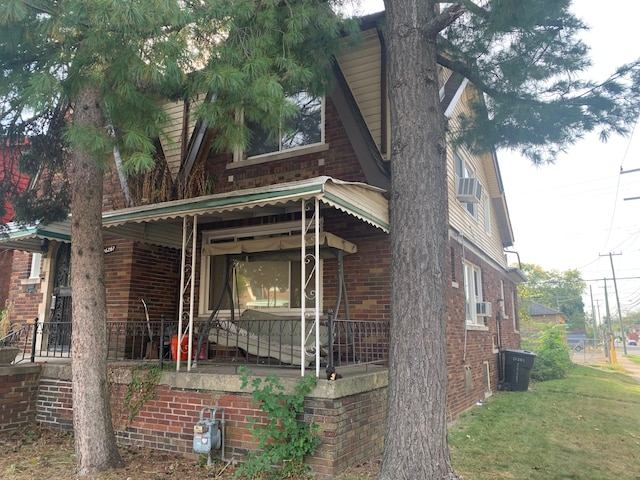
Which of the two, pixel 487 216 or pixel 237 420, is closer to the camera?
pixel 237 420

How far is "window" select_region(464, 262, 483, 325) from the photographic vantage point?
37.0 ft

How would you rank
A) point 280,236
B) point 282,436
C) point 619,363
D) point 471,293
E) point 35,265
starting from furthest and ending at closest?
point 619,363 → point 471,293 → point 35,265 → point 280,236 → point 282,436

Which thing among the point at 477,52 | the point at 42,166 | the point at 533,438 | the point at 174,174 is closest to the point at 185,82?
the point at 42,166

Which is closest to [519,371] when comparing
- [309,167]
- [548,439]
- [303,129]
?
[548,439]

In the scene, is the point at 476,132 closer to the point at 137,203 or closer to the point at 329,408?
the point at 329,408

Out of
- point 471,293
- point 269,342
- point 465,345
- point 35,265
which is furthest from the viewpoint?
point 471,293

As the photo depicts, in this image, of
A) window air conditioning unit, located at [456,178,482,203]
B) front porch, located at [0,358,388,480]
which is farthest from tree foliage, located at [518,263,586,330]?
front porch, located at [0,358,388,480]

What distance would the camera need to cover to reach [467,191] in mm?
10289

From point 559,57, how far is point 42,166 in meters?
7.56

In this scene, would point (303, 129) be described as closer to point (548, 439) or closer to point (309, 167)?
point (309, 167)

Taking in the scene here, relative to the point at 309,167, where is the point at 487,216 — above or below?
above

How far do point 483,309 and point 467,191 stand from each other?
10.6ft

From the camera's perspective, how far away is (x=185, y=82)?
541 cm

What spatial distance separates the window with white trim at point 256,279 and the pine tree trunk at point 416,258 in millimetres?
3261
